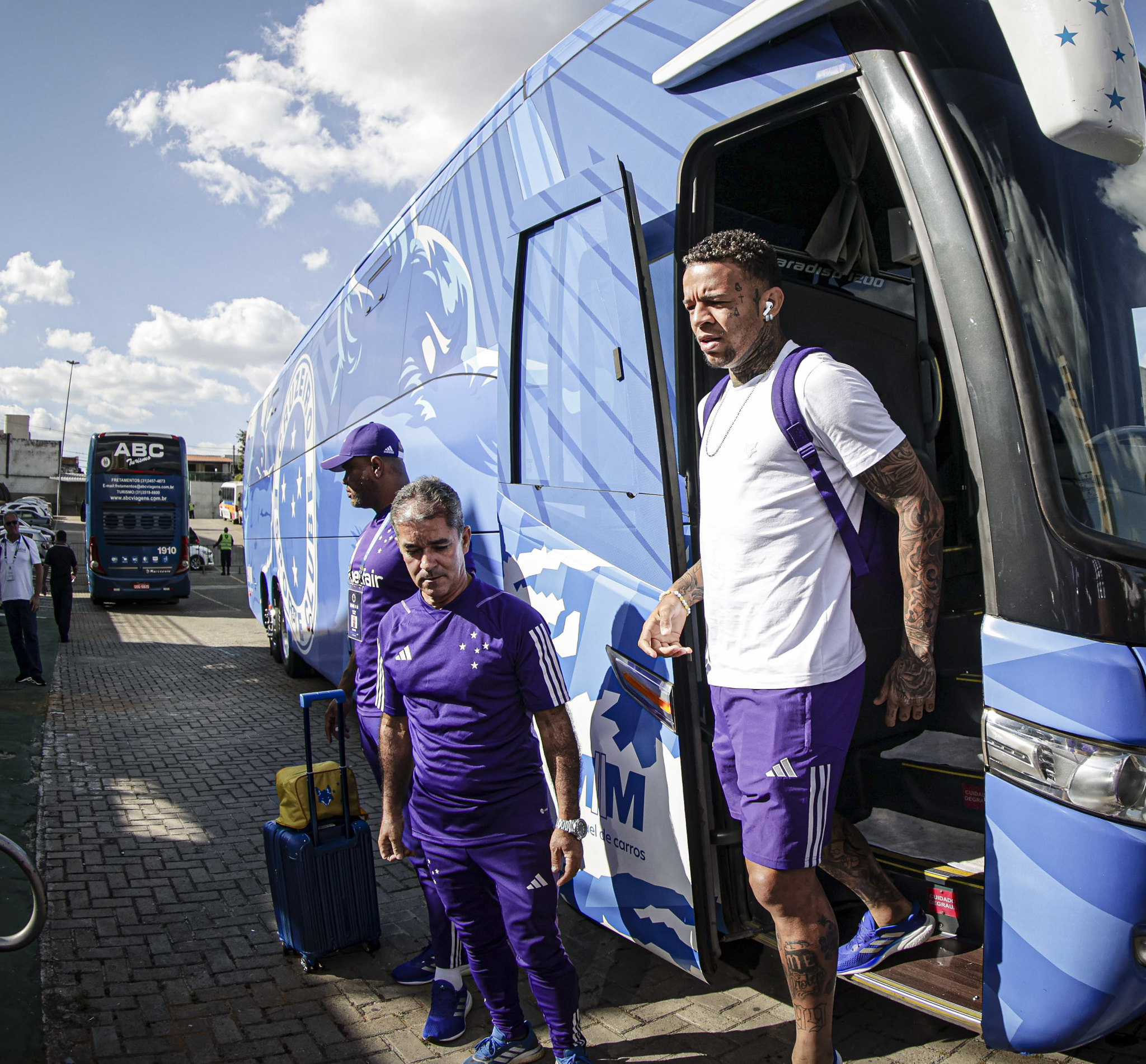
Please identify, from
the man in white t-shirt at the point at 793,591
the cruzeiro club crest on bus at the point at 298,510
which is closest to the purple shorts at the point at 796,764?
the man in white t-shirt at the point at 793,591

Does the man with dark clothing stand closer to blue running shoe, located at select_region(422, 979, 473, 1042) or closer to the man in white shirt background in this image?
the man in white shirt background

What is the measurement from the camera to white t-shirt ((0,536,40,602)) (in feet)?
33.3

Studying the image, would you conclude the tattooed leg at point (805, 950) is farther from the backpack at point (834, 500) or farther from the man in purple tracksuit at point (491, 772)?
the backpack at point (834, 500)

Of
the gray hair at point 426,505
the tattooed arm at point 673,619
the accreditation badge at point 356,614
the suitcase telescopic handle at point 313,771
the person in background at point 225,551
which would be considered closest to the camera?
the tattooed arm at point 673,619

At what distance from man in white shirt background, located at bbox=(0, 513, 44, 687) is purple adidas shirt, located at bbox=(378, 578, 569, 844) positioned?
899cm

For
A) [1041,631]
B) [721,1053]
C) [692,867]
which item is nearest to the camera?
[1041,631]

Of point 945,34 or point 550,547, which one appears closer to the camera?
point 945,34

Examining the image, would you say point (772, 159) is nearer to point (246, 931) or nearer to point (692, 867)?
point (692, 867)

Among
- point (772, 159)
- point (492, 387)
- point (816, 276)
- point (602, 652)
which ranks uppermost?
point (772, 159)

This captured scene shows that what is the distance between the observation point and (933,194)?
215 centimetres

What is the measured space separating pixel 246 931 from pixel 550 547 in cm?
229

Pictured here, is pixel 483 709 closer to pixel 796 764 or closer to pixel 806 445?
pixel 796 764

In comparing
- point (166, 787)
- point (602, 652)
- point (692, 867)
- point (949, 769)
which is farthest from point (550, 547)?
point (166, 787)

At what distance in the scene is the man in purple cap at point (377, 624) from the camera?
301cm
